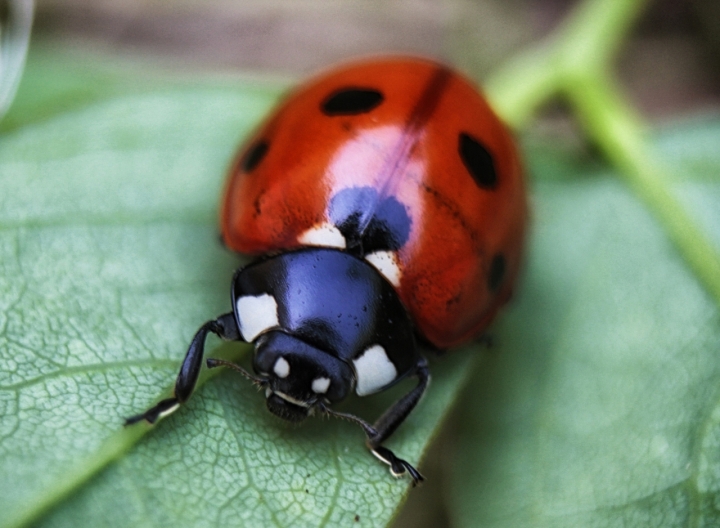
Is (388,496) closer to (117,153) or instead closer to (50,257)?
(50,257)

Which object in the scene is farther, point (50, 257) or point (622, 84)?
point (622, 84)

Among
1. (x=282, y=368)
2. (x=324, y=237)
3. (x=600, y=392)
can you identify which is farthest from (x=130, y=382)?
(x=600, y=392)

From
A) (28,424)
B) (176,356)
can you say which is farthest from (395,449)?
(28,424)

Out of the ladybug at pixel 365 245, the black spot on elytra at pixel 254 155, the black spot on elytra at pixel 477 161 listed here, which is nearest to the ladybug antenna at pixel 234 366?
the ladybug at pixel 365 245

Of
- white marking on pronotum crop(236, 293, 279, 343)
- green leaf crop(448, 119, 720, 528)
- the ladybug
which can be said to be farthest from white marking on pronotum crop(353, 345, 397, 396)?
green leaf crop(448, 119, 720, 528)

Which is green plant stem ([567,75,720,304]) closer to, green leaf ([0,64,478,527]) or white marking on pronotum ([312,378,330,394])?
green leaf ([0,64,478,527])

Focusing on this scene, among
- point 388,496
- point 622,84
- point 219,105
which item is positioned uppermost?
point 622,84

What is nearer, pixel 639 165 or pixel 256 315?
pixel 256 315

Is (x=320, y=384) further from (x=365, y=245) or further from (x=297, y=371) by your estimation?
(x=365, y=245)
